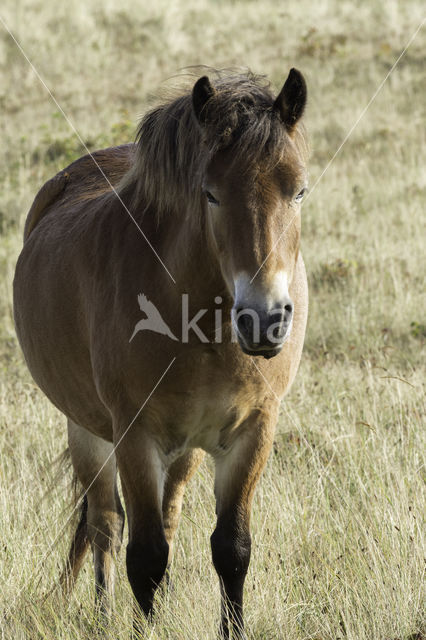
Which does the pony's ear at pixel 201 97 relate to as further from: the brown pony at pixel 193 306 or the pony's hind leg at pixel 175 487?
the pony's hind leg at pixel 175 487

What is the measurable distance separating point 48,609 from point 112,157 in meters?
2.25

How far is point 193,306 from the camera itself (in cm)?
275

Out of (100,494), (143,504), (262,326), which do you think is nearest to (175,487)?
(100,494)

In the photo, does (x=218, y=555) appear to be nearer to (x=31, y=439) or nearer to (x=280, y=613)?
(x=280, y=613)

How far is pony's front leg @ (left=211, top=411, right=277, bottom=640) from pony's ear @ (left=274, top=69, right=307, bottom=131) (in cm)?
105

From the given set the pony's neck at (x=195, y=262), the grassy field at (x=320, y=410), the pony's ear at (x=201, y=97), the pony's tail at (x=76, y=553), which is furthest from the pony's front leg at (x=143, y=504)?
the pony's ear at (x=201, y=97)

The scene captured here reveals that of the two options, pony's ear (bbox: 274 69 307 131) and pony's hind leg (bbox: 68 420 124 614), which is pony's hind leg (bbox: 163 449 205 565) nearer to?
pony's hind leg (bbox: 68 420 124 614)

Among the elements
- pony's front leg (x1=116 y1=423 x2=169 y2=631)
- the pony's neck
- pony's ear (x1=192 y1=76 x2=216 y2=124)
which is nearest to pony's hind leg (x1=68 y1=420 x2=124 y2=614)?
pony's front leg (x1=116 y1=423 x2=169 y2=631)

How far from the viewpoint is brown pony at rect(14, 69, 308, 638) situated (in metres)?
2.37

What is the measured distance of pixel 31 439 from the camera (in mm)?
4496

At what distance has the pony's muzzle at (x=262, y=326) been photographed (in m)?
2.21

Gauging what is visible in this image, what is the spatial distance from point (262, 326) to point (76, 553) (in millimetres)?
1902

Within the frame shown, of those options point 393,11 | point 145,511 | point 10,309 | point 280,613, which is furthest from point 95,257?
point 393,11

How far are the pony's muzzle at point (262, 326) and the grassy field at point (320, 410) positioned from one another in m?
1.04
